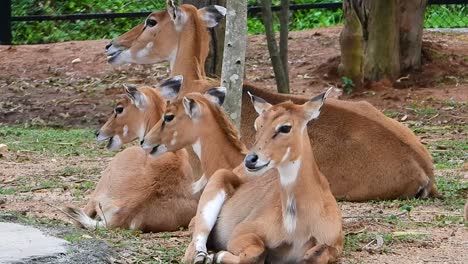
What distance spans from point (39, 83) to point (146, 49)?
514 cm

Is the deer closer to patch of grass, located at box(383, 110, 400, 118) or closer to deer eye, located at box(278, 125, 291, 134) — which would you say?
deer eye, located at box(278, 125, 291, 134)

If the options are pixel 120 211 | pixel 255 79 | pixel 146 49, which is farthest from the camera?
pixel 255 79

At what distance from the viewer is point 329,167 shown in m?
8.38

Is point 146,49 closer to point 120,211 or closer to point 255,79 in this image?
point 120,211

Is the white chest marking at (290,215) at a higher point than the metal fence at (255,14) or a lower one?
higher

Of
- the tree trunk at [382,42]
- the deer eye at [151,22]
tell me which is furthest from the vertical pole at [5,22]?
the deer eye at [151,22]

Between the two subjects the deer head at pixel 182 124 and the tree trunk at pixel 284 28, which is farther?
the tree trunk at pixel 284 28

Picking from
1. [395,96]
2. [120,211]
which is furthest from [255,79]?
[120,211]

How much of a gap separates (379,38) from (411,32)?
0.47 metres

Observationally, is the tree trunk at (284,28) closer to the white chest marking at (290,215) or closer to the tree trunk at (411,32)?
the tree trunk at (411,32)

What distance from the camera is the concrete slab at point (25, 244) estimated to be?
18.4 ft

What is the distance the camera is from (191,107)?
6.95 metres

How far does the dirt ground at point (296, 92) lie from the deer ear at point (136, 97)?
786 mm

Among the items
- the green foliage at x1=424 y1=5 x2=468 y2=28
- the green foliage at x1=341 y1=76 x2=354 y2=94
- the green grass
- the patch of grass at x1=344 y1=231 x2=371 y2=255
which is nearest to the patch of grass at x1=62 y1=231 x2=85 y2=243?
the patch of grass at x1=344 y1=231 x2=371 y2=255
